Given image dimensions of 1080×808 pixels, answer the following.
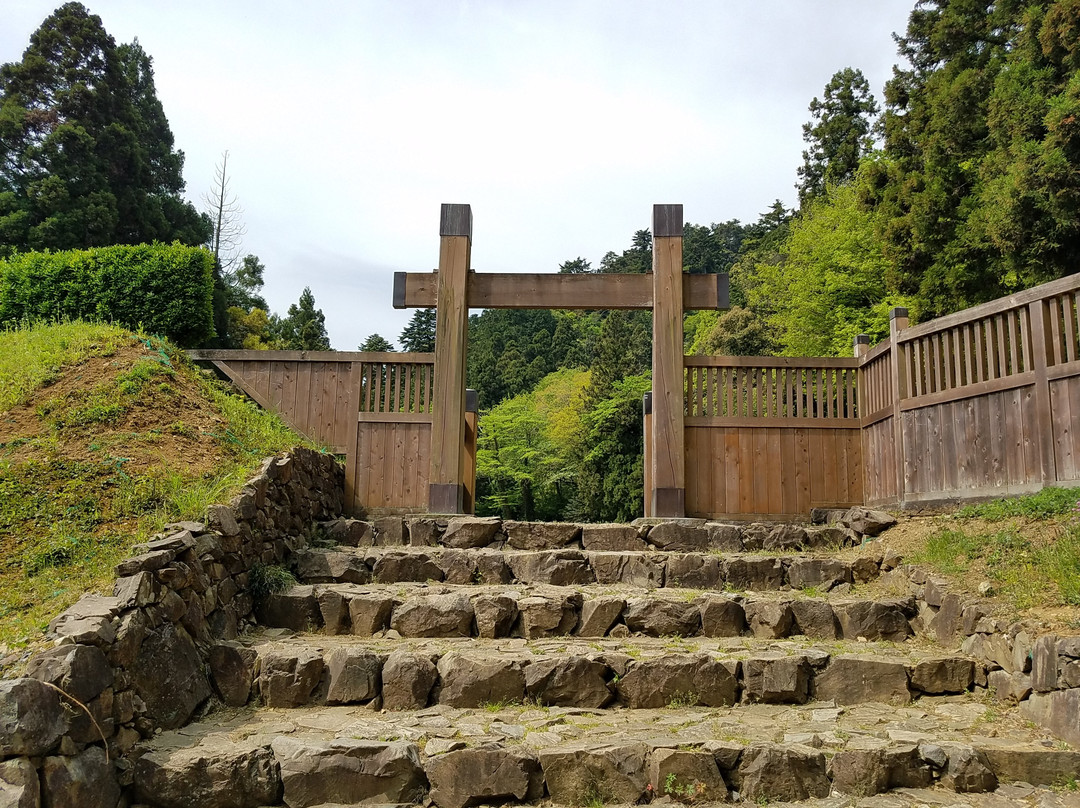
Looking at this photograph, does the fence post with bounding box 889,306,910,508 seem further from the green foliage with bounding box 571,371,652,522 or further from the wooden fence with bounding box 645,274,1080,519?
the green foliage with bounding box 571,371,652,522

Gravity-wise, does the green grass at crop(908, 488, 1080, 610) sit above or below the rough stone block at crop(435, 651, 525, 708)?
above

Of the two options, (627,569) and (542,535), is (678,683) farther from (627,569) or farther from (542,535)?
(542,535)

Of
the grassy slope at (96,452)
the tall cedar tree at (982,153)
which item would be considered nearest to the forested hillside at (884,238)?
the tall cedar tree at (982,153)

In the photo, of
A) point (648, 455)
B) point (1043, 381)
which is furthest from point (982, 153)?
point (1043, 381)

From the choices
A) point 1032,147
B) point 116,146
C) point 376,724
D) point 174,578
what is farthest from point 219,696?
point 116,146

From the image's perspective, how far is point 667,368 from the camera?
7512 millimetres

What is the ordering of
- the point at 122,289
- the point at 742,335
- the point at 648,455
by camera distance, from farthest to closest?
1. the point at 742,335
2. the point at 122,289
3. the point at 648,455

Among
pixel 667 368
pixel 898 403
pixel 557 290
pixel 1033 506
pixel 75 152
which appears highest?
pixel 75 152

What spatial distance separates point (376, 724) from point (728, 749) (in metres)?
1.72

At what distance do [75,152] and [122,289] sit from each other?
59.3 ft

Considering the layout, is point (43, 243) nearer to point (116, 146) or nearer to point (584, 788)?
point (116, 146)

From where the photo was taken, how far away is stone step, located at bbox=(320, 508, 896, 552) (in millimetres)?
6484

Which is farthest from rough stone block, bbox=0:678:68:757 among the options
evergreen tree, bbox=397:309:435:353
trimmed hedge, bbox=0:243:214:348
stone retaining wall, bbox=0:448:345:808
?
evergreen tree, bbox=397:309:435:353

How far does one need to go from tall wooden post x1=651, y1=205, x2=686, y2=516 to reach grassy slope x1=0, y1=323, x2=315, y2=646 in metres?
3.46
